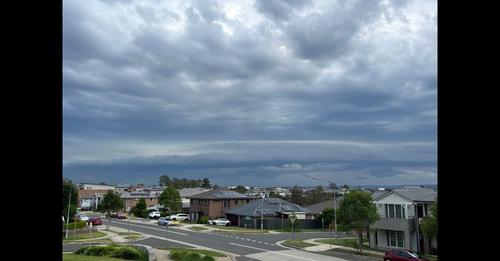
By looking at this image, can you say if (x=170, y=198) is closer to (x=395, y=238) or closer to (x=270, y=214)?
(x=270, y=214)

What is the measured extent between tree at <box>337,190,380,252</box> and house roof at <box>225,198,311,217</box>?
1501cm

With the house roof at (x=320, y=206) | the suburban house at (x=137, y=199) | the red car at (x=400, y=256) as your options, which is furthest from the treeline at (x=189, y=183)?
the red car at (x=400, y=256)

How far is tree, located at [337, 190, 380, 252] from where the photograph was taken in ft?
74.0

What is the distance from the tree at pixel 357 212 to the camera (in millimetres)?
22547

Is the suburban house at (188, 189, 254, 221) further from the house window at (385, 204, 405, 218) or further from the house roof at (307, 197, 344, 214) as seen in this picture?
the house window at (385, 204, 405, 218)

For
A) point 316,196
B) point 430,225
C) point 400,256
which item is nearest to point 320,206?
point 316,196

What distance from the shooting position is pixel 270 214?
3803cm

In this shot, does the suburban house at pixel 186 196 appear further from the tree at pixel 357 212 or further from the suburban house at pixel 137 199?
the tree at pixel 357 212

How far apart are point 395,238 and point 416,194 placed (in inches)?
99.6
